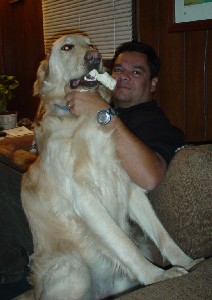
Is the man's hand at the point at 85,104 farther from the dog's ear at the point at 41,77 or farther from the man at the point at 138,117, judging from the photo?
the dog's ear at the point at 41,77

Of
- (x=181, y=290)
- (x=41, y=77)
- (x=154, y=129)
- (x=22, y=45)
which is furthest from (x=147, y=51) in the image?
(x=22, y=45)

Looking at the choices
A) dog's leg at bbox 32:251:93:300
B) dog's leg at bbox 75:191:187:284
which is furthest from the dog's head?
dog's leg at bbox 32:251:93:300

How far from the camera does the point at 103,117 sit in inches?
67.1

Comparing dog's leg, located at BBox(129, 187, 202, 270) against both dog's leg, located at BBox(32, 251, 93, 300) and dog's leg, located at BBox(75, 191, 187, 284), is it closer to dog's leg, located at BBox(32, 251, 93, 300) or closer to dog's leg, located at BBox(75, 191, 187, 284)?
dog's leg, located at BBox(75, 191, 187, 284)

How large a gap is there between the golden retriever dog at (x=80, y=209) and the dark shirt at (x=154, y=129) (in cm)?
23

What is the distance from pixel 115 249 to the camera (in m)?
1.56

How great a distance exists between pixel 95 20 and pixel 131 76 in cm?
125

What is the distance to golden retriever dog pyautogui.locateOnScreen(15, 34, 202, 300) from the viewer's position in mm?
1582

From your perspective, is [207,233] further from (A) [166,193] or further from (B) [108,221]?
(B) [108,221]

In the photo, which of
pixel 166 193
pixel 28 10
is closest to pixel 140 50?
pixel 166 193

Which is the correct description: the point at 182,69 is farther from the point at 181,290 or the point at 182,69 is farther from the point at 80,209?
the point at 181,290

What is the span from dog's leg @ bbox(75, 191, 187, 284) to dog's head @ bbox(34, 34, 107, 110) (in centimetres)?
59

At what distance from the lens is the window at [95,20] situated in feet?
9.17

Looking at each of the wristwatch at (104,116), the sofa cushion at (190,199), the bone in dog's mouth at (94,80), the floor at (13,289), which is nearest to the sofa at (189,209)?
the sofa cushion at (190,199)
